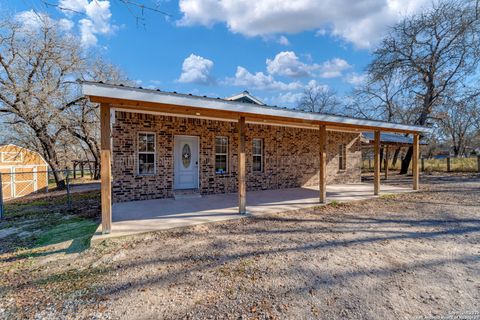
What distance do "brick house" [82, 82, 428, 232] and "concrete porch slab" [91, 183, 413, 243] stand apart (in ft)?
1.39

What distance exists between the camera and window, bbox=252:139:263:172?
9.57 metres

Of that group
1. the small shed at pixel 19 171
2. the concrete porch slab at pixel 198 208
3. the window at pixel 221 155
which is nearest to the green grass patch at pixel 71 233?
the concrete porch slab at pixel 198 208

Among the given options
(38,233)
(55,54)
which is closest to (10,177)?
(55,54)

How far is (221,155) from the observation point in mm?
8898

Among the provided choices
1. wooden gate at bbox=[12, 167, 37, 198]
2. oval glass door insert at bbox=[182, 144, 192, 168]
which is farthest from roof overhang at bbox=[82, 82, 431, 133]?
wooden gate at bbox=[12, 167, 37, 198]

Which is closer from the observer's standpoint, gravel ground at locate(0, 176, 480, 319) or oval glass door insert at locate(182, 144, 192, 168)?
gravel ground at locate(0, 176, 480, 319)

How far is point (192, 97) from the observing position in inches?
183

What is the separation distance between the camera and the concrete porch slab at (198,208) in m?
5.00

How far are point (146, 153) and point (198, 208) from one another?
2.74 metres

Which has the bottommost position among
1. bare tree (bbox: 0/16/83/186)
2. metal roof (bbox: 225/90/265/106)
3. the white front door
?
the white front door

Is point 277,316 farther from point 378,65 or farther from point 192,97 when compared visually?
point 378,65

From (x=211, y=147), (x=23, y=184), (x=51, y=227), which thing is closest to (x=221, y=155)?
(x=211, y=147)

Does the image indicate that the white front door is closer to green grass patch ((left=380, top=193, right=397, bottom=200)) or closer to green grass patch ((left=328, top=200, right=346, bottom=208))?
green grass patch ((left=328, top=200, right=346, bottom=208))

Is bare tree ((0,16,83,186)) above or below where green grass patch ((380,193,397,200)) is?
above
